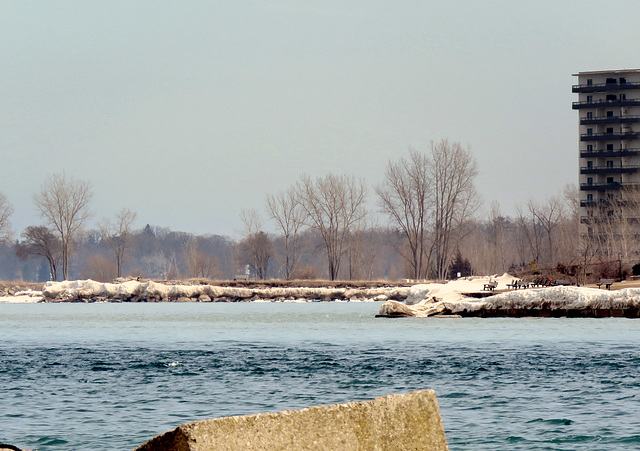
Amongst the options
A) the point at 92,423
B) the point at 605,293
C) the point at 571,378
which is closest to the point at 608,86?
the point at 605,293

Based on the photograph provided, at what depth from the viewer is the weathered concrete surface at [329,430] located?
12.6 feet

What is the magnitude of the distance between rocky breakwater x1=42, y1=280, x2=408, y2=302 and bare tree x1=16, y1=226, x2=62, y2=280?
861 inches

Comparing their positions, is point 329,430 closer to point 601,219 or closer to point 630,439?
point 630,439

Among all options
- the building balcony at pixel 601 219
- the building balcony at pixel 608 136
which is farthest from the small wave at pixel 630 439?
the building balcony at pixel 608 136

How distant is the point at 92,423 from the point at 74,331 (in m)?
23.1

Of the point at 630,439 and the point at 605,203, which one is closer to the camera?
the point at 630,439

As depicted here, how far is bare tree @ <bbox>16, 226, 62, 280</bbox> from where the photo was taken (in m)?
107

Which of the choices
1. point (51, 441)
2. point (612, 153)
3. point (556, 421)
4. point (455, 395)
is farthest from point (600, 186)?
point (51, 441)

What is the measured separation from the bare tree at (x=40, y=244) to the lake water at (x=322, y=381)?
80.1 metres

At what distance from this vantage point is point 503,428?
1077cm

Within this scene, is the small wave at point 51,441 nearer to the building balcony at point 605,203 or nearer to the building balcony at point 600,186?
the building balcony at point 605,203

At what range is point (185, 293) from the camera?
8494cm

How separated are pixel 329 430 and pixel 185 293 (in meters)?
81.9

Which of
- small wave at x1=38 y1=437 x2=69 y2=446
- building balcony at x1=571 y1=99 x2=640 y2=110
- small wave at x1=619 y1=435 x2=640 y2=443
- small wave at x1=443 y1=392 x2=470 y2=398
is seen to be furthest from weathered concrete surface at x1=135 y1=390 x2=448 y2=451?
building balcony at x1=571 y1=99 x2=640 y2=110
